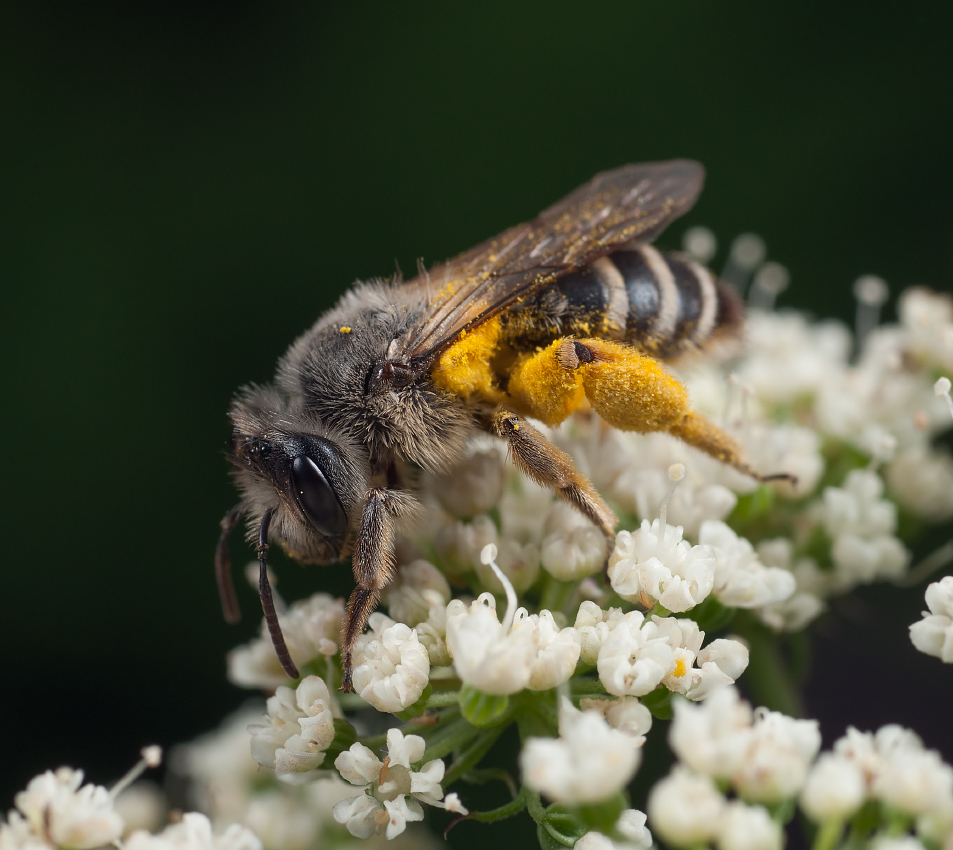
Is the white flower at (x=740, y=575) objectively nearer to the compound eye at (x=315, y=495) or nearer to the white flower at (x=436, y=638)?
the white flower at (x=436, y=638)

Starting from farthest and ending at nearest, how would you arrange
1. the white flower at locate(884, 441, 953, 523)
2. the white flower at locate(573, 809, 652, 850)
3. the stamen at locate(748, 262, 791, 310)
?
the stamen at locate(748, 262, 791, 310) → the white flower at locate(884, 441, 953, 523) → the white flower at locate(573, 809, 652, 850)

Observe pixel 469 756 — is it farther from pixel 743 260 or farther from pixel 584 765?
pixel 743 260

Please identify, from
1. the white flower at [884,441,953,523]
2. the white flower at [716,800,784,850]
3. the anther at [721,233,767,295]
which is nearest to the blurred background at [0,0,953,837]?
the anther at [721,233,767,295]

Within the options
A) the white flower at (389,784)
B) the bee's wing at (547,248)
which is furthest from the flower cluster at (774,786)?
the bee's wing at (547,248)

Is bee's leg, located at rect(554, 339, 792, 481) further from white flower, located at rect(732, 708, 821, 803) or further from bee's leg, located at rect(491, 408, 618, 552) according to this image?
white flower, located at rect(732, 708, 821, 803)

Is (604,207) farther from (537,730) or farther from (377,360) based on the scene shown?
(537,730)

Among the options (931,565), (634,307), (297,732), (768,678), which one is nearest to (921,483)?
(931,565)
